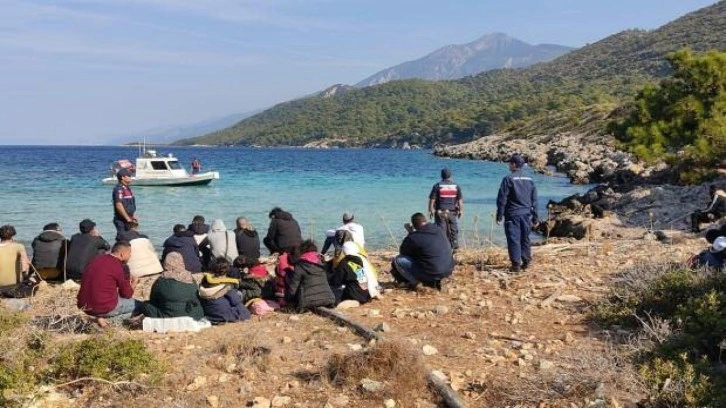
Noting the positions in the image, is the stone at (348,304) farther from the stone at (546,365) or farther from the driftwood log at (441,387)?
the stone at (546,365)

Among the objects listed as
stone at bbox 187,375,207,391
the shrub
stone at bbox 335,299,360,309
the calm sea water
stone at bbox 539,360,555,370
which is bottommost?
the calm sea water

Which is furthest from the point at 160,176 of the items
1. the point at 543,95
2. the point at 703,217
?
the point at 543,95

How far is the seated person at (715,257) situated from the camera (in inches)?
324

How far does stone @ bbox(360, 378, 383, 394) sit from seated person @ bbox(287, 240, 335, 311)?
2859 mm

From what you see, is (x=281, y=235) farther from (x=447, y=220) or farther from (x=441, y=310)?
(x=441, y=310)

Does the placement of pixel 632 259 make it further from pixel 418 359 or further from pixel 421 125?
pixel 421 125

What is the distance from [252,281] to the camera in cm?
916

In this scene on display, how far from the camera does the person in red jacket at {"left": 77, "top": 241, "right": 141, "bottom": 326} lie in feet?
25.7

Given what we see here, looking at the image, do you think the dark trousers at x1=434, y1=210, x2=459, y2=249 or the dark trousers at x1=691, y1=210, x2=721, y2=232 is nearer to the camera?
the dark trousers at x1=434, y1=210, x2=459, y2=249

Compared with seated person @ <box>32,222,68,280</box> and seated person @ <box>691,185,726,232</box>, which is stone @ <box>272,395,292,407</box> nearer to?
seated person @ <box>32,222,68,280</box>

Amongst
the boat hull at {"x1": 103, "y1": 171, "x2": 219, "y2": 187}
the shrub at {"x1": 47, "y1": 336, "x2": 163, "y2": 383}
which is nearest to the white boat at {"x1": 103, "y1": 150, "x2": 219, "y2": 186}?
the boat hull at {"x1": 103, "y1": 171, "x2": 219, "y2": 187}

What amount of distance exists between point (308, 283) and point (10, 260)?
15.0ft

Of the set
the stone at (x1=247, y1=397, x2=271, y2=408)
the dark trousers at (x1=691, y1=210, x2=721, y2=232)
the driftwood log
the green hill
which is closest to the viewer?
the driftwood log

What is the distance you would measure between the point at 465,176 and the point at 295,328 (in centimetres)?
3974
